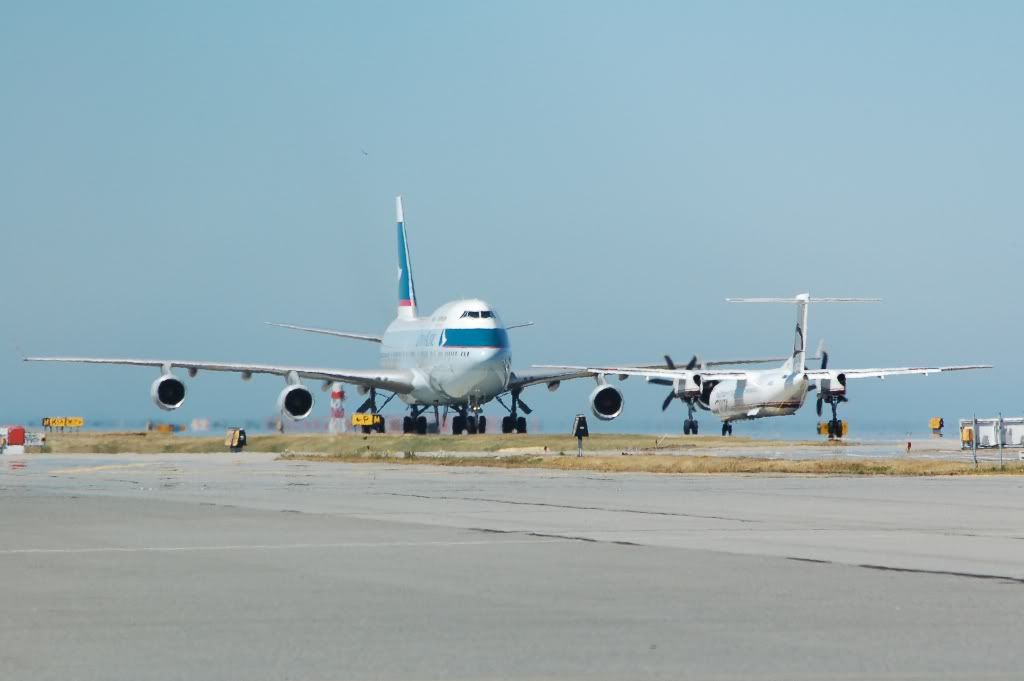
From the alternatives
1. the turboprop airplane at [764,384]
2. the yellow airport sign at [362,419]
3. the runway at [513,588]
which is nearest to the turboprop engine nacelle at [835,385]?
the turboprop airplane at [764,384]

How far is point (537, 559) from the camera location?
1559 centimetres

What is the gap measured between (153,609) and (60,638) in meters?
1.57

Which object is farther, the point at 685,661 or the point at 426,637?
the point at 426,637

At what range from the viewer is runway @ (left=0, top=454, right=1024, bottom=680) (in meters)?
9.02

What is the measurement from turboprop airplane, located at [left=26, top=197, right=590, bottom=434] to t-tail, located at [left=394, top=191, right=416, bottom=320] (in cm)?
882

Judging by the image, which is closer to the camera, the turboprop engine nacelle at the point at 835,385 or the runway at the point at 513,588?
the runway at the point at 513,588

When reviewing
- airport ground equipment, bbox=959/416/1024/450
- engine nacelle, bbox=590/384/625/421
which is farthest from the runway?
engine nacelle, bbox=590/384/625/421

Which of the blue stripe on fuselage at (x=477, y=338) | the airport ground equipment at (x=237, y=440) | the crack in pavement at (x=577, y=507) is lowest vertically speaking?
the crack in pavement at (x=577, y=507)

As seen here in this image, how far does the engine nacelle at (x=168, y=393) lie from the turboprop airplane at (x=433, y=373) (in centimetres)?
4

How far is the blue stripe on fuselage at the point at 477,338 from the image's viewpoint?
235 feet

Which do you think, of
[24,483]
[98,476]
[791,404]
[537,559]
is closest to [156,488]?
[24,483]

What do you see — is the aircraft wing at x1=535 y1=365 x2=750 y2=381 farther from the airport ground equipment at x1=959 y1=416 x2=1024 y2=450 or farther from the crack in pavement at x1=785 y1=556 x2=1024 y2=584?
the crack in pavement at x1=785 y1=556 x2=1024 y2=584

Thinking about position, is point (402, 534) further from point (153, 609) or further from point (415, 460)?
point (415, 460)

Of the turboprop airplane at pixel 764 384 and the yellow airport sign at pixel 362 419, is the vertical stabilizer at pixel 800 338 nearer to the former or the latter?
the turboprop airplane at pixel 764 384
